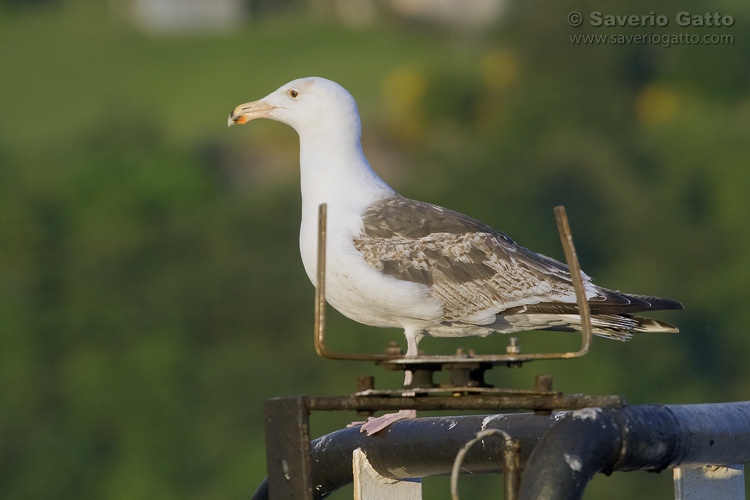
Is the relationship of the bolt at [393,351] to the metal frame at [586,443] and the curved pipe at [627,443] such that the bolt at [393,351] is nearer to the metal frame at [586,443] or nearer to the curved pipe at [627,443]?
the metal frame at [586,443]

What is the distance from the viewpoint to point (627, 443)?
4.49 m

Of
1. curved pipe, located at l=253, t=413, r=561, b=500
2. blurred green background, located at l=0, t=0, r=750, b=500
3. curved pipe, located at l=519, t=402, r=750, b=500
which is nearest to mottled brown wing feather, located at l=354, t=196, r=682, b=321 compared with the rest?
curved pipe, located at l=253, t=413, r=561, b=500

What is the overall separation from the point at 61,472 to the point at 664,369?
27033mm

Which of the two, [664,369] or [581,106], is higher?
[581,106]

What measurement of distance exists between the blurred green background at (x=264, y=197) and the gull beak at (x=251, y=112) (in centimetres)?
4619

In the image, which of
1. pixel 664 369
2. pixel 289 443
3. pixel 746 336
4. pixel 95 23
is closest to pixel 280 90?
pixel 289 443

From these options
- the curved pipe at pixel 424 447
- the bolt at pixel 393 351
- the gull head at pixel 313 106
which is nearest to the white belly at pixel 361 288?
the gull head at pixel 313 106

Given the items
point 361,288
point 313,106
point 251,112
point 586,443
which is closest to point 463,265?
point 361,288

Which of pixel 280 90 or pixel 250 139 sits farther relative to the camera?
pixel 250 139

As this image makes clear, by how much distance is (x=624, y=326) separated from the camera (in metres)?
8.77

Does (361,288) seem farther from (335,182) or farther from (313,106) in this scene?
(313,106)

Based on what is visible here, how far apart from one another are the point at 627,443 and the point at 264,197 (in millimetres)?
92335

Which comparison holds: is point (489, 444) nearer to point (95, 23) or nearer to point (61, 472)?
point (61, 472)

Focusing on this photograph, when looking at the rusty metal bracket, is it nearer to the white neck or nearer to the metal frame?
the metal frame
